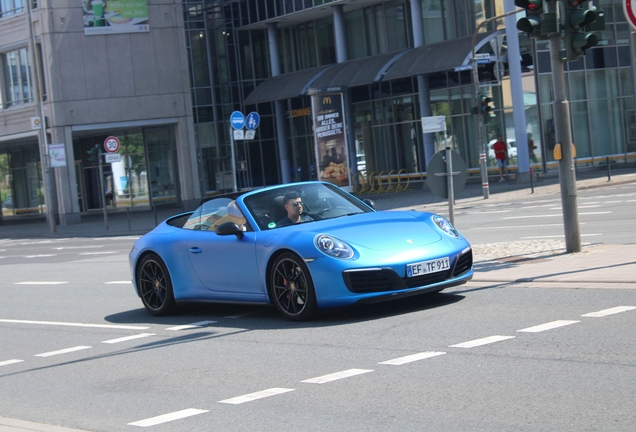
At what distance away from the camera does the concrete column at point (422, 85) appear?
144 ft

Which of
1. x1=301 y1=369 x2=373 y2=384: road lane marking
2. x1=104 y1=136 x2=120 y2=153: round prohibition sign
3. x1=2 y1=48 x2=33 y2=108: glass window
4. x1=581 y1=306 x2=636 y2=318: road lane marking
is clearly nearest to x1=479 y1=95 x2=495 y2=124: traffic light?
x1=104 y1=136 x2=120 y2=153: round prohibition sign

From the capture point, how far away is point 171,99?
156 feet

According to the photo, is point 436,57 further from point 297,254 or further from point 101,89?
point 297,254

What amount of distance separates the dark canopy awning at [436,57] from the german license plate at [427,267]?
29.4m

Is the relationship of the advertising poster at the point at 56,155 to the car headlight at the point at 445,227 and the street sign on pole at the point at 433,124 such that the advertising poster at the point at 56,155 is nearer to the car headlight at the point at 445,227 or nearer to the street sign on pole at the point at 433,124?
the street sign on pole at the point at 433,124

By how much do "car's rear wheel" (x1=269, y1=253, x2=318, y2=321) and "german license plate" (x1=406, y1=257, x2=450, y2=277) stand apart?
980mm

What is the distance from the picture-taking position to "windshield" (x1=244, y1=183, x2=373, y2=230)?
10.5 meters

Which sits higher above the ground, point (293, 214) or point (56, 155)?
point (56, 155)

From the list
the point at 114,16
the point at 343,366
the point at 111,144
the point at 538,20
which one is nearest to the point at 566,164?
the point at 538,20

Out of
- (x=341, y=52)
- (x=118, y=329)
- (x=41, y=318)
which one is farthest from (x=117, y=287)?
(x=341, y=52)

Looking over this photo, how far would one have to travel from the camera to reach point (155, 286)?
11.6m

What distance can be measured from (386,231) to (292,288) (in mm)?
1124

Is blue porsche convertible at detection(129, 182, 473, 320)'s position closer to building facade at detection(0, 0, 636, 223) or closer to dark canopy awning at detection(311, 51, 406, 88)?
building facade at detection(0, 0, 636, 223)

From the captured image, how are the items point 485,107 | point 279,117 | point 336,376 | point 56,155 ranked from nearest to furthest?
point 336,376 → point 485,107 → point 56,155 → point 279,117
